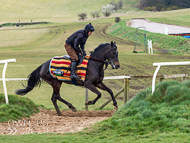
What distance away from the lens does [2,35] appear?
43125mm

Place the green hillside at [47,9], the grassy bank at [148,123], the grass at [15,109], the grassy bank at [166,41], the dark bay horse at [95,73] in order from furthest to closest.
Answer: the green hillside at [47,9] < the grassy bank at [166,41] < the dark bay horse at [95,73] < the grass at [15,109] < the grassy bank at [148,123]

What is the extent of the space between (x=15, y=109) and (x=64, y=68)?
1.84 metres

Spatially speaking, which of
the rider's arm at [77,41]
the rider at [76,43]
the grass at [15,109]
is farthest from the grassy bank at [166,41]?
the grass at [15,109]

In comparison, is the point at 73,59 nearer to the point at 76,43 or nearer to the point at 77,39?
the point at 76,43

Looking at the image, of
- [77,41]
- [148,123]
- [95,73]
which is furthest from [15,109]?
[148,123]

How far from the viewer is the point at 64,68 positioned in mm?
8250

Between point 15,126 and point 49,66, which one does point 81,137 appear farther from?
point 49,66

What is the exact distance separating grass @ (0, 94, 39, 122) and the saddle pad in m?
1.13

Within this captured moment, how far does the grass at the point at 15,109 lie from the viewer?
268 inches

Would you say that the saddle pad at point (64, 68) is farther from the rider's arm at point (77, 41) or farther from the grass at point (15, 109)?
the grass at point (15, 109)

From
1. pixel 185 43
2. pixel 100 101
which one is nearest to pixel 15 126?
pixel 100 101

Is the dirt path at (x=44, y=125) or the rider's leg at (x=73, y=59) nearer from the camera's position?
the dirt path at (x=44, y=125)

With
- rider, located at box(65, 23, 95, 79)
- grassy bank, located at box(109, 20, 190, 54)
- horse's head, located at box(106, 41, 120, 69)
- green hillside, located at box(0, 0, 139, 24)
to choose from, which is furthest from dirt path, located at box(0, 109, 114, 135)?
green hillside, located at box(0, 0, 139, 24)

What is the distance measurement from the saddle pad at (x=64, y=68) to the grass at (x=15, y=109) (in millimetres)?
1130
